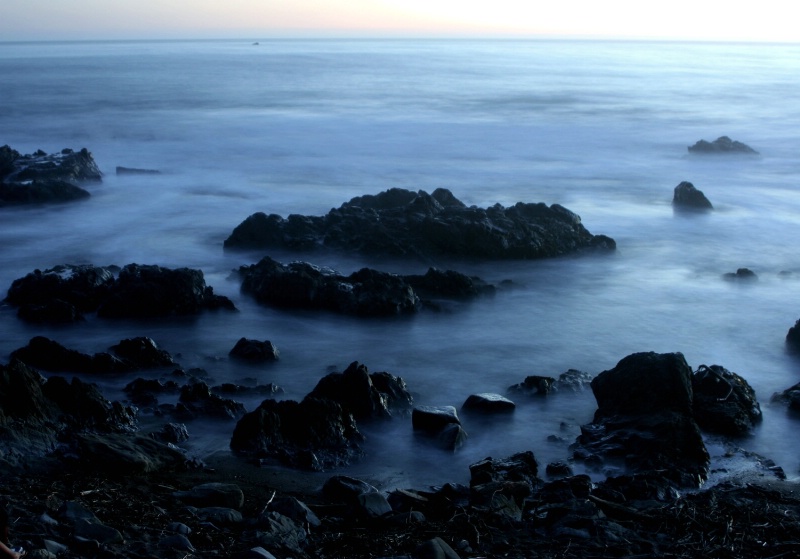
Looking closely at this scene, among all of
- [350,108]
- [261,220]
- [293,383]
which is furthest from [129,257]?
[350,108]

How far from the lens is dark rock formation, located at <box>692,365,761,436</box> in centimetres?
858

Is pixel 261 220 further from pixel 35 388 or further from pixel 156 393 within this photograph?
pixel 35 388

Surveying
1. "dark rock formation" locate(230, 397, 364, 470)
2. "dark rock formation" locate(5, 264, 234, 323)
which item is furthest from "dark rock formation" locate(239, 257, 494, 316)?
"dark rock formation" locate(230, 397, 364, 470)

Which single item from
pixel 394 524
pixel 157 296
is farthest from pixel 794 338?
pixel 157 296

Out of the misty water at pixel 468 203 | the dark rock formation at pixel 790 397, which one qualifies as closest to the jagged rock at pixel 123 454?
the misty water at pixel 468 203

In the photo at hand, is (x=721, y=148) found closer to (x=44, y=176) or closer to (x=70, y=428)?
(x=44, y=176)

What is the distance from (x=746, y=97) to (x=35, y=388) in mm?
47698

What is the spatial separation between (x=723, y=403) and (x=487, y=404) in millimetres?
2119

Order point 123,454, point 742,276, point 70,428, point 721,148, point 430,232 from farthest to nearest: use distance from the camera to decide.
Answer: point 721,148
point 430,232
point 742,276
point 70,428
point 123,454

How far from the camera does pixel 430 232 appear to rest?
15.2 metres

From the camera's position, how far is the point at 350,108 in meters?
41.9

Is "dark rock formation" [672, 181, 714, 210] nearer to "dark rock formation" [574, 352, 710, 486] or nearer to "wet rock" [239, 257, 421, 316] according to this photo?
"wet rock" [239, 257, 421, 316]

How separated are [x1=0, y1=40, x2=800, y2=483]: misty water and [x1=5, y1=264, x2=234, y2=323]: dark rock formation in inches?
9.4

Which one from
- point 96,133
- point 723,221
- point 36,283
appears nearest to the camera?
point 36,283
